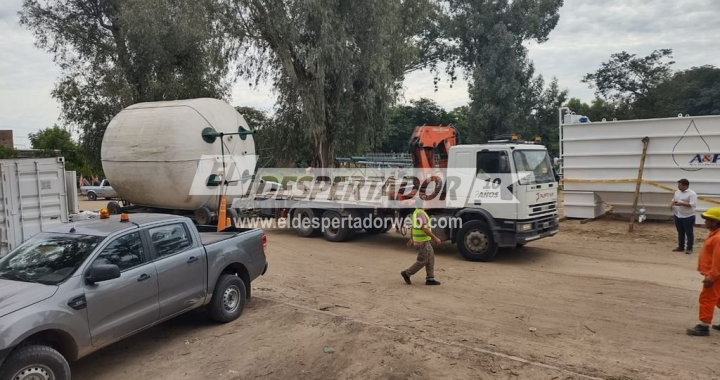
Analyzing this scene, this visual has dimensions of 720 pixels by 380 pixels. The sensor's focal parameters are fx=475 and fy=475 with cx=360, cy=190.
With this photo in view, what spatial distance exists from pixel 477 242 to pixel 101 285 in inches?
292

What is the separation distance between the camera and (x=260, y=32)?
19109mm

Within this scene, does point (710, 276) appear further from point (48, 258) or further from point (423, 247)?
point (48, 258)

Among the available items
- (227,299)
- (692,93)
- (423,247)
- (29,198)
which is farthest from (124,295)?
(692,93)

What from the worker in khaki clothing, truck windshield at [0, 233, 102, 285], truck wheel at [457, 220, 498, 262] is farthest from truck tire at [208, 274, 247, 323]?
truck wheel at [457, 220, 498, 262]

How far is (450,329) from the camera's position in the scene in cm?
610

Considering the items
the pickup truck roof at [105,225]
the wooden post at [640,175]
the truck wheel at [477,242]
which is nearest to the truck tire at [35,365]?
the pickup truck roof at [105,225]

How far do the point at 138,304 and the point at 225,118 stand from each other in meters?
8.94

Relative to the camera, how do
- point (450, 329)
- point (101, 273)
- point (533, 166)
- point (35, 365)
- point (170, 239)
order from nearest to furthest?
point (35, 365) < point (101, 273) < point (170, 239) < point (450, 329) < point (533, 166)

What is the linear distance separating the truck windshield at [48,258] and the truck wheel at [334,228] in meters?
7.77

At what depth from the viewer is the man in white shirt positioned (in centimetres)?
1033

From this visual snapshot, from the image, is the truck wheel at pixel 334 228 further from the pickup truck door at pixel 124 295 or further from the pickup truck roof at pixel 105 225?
the pickup truck door at pixel 124 295

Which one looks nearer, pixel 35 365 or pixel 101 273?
pixel 35 365

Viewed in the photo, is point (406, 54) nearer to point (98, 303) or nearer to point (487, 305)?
point (487, 305)

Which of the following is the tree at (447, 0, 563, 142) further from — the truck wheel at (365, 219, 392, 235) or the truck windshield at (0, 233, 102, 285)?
the truck windshield at (0, 233, 102, 285)
